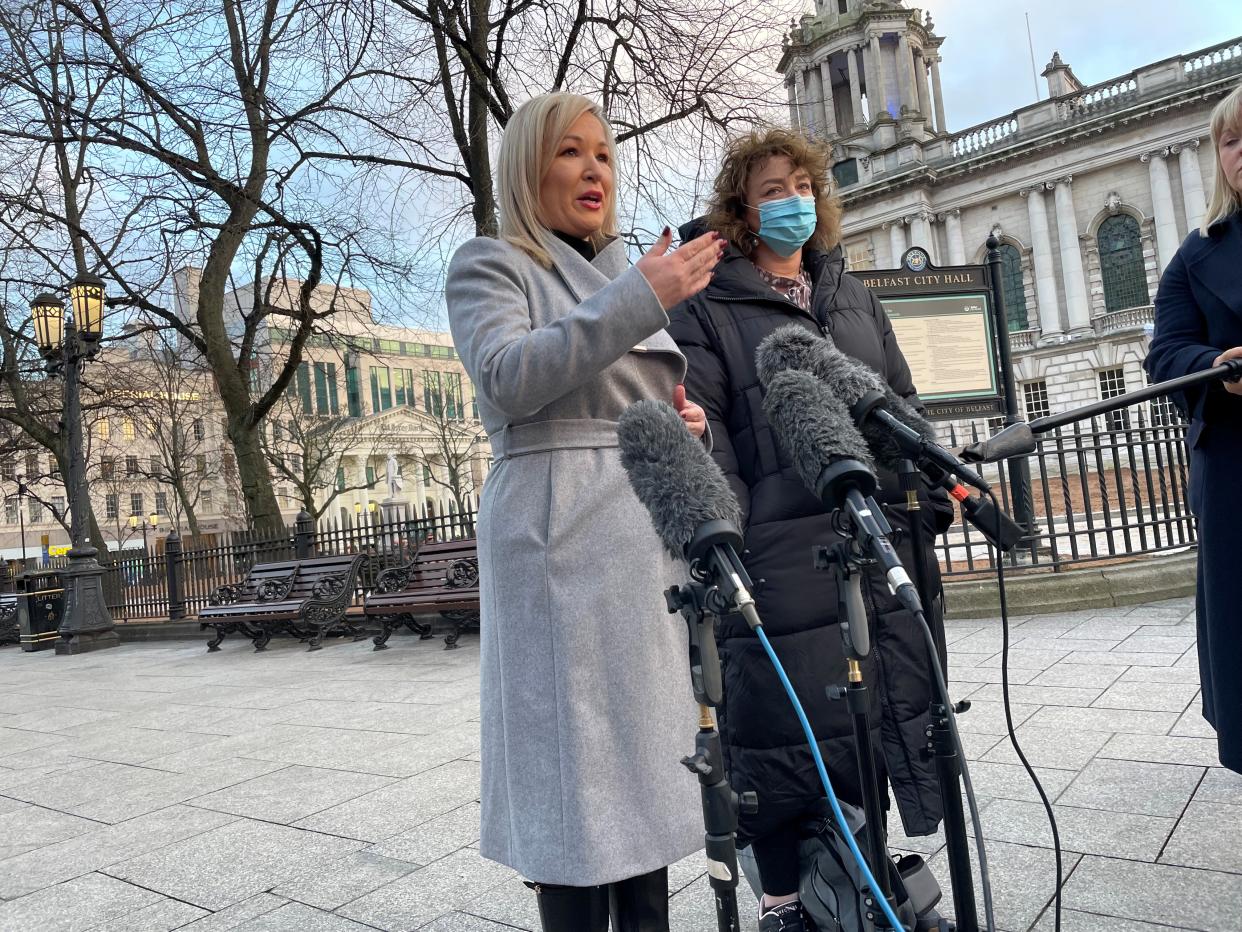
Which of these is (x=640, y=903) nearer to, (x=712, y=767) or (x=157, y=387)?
(x=712, y=767)

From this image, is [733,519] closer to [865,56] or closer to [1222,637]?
[1222,637]

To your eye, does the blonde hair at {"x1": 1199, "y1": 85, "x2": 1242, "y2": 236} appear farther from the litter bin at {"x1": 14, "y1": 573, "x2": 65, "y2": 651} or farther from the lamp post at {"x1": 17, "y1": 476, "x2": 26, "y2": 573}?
the lamp post at {"x1": 17, "y1": 476, "x2": 26, "y2": 573}

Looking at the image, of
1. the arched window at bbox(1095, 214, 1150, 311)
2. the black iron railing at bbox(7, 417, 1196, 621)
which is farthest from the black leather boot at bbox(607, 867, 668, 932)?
the arched window at bbox(1095, 214, 1150, 311)

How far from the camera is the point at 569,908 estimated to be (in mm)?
1816

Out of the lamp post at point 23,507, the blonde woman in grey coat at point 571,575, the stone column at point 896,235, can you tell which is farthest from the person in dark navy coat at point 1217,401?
the stone column at point 896,235

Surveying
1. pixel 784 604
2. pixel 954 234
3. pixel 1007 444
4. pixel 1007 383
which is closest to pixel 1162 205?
pixel 954 234

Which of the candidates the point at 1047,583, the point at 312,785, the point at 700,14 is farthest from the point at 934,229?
the point at 312,785

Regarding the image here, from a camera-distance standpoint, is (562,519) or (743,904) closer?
(562,519)

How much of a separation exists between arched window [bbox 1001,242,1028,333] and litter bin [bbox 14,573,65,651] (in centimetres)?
4195

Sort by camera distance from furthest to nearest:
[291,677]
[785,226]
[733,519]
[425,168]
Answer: [425,168] < [291,677] < [785,226] < [733,519]

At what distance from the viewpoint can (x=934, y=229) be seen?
47.1m

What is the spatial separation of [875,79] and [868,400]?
6180 cm

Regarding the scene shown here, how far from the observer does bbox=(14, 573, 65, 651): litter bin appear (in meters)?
14.6

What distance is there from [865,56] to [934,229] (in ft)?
55.8
